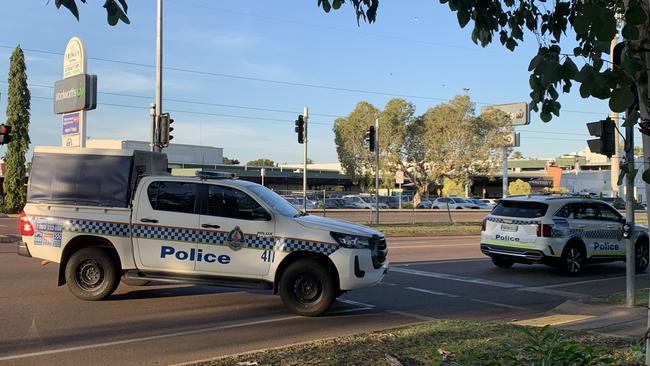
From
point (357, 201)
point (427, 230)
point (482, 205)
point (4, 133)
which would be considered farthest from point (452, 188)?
point (4, 133)

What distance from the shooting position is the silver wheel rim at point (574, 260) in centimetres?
1327

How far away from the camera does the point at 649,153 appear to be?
3152 mm

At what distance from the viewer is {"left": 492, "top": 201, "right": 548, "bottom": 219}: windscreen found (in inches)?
523

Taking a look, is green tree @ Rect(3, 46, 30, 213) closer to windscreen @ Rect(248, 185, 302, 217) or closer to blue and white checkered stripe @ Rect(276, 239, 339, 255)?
windscreen @ Rect(248, 185, 302, 217)

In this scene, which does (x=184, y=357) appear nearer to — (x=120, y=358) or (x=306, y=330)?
(x=120, y=358)

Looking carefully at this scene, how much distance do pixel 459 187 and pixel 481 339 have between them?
68317mm

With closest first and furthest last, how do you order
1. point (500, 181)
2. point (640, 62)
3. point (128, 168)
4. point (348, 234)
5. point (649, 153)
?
point (640, 62) < point (649, 153) < point (348, 234) < point (128, 168) < point (500, 181)

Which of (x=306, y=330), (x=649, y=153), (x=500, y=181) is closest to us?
(x=649, y=153)

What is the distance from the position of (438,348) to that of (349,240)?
297cm

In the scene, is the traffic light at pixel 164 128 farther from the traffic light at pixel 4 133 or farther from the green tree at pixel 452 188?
the green tree at pixel 452 188

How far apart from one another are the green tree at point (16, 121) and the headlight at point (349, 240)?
32.7 meters

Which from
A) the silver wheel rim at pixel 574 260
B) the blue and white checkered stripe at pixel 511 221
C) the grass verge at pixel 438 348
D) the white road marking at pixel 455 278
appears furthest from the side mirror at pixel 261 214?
the silver wheel rim at pixel 574 260

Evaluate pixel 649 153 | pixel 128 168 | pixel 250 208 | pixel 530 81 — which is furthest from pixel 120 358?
pixel 649 153

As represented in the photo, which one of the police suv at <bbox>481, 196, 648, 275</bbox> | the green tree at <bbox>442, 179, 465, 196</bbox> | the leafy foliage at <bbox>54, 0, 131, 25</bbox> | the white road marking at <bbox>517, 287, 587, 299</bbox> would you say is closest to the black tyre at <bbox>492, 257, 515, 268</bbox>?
the police suv at <bbox>481, 196, 648, 275</bbox>
